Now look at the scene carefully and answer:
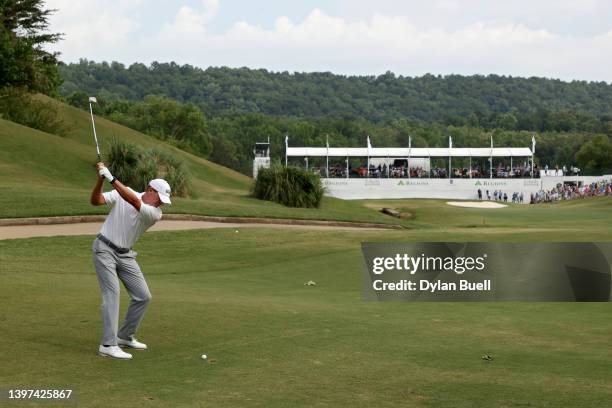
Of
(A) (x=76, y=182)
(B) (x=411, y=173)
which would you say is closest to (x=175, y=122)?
(B) (x=411, y=173)

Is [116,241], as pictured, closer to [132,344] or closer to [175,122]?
[132,344]

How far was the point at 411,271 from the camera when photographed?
15.8 meters

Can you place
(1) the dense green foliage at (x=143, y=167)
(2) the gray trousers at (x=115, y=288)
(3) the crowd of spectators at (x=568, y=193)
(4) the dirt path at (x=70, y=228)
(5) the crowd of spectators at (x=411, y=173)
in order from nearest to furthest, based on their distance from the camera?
(2) the gray trousers at (x=115, y=288) → (4) the dirt path at (x=70, y=228) → (1) the dense green foliage at (x=143, y=167) → (3) the crowd of spectators at (x=568, y=193) → (5) the crowd of spectators at (x=411, y=173)

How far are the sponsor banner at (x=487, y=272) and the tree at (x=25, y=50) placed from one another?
42.6m

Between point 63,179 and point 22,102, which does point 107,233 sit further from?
point 22,102

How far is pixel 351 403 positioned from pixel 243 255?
16498 millimetres

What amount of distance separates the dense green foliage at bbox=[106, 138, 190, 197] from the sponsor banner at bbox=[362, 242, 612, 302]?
93.1 ft

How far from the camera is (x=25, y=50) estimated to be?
56219 mm

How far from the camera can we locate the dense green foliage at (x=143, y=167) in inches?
1752

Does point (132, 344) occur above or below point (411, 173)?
above

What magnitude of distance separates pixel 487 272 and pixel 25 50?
149 feet

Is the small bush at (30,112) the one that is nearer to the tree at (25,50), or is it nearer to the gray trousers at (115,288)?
the tree at (25,50)

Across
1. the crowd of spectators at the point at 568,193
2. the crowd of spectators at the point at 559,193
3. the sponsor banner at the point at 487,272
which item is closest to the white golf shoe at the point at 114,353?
the sponsor banner at the point at 487,272

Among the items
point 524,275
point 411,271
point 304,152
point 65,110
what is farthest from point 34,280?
point 304,152
